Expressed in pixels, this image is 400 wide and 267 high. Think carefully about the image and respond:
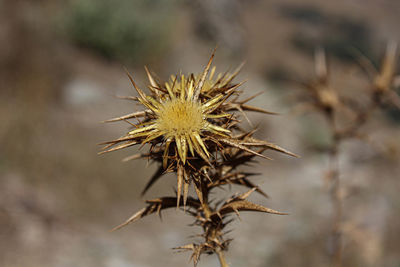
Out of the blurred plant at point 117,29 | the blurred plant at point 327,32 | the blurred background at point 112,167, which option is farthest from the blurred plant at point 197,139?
the blurred plant at point 327,32

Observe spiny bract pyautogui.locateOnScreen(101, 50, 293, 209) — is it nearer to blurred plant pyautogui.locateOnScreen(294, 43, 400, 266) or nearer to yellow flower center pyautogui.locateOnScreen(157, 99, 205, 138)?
yellow flower center pyautogui.locateOnScreen(157, 99, 205, 138)

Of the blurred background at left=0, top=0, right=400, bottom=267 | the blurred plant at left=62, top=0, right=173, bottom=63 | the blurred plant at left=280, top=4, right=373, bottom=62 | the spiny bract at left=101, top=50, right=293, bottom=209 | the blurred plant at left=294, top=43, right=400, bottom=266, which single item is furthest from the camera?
the blurred plant at left=280, top=4, right=373, bottom=62

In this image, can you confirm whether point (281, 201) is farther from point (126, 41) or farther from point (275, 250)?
point (126, 41)

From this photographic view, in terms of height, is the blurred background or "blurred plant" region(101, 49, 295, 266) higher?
the blurred background

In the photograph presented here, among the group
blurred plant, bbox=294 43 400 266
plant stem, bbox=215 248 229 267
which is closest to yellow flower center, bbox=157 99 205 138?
plant stem, bbox=215 248 229 267

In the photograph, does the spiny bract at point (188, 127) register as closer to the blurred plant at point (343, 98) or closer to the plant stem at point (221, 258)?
the plant stem at point (221, 258)

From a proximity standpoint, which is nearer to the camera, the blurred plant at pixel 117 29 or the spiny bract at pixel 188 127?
the spiny bract at pixel 188 127
